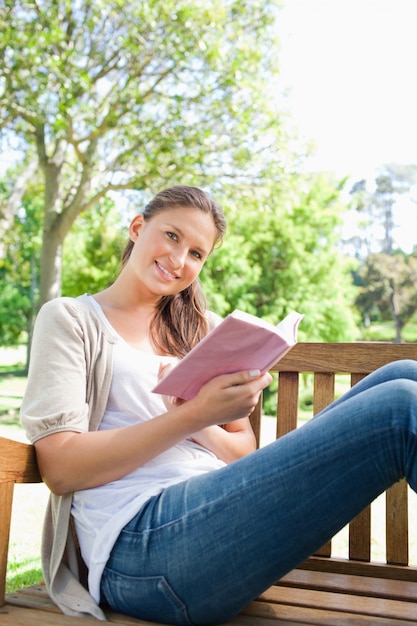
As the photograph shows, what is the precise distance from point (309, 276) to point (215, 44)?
373 inches

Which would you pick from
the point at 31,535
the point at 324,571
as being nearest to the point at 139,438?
the point at 324,571

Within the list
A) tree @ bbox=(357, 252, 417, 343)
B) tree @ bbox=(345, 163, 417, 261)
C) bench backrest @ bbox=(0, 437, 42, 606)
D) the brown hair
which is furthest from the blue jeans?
tree @ bbox=(345, 163, 417, 261)

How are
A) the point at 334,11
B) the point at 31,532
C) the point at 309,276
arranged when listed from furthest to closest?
the point at 334,11
the point at 309,276
the point at 31,532

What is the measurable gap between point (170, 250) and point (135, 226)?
24 centimetres

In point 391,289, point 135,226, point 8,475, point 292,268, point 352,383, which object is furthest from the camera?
point 391,289

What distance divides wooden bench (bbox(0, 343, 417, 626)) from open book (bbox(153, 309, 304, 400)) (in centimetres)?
51

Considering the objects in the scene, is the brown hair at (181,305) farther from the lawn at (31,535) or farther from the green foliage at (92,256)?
the green foliage at (92,256)

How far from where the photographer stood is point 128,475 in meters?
1.82

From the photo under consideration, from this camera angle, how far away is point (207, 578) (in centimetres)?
155

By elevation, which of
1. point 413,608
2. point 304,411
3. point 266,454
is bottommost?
point 304,411

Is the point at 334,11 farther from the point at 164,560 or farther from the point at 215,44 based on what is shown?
the point at 164,560

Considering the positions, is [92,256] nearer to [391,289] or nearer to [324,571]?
[324,571]

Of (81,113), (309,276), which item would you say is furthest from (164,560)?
(309,276)

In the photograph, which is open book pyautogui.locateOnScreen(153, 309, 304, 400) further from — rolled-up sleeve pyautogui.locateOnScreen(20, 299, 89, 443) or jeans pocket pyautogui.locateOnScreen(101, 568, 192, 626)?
jeans pocket pyautogui.locateOnScreen(101, 568, 192, 626)
